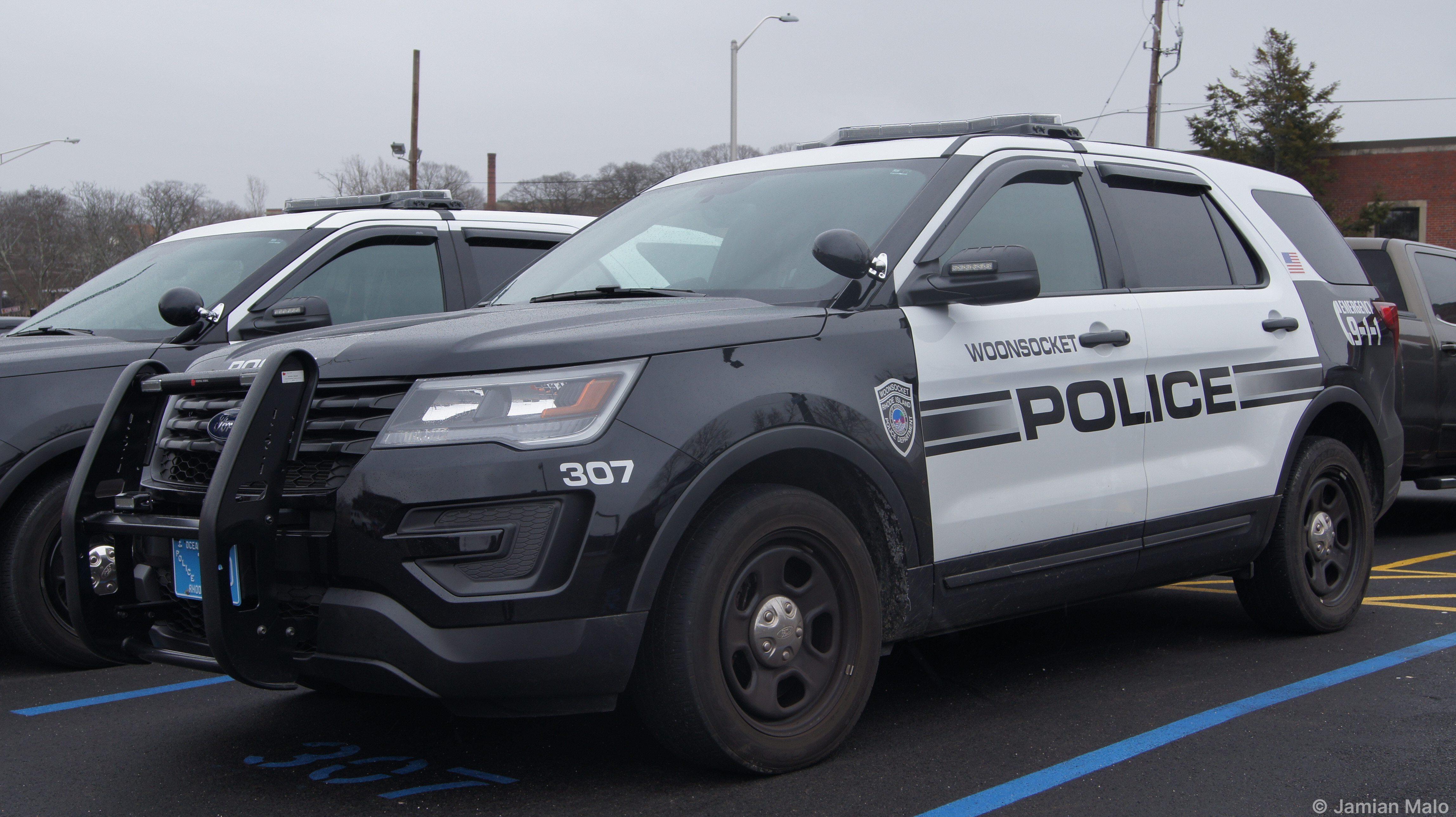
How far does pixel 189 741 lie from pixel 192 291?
7.82ft

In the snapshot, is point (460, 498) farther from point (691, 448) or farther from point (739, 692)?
point (739, 692)

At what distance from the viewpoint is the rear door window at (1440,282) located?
342 inches

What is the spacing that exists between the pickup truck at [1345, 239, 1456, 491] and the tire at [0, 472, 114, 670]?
295 inches

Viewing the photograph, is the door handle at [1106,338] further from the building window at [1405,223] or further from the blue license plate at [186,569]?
the building window at [1405,223]

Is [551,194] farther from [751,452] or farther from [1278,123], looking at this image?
[751,452]

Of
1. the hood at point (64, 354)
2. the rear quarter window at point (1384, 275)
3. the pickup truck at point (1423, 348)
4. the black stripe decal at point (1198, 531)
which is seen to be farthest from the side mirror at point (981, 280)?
the rear quarter window at point (1384, 275)

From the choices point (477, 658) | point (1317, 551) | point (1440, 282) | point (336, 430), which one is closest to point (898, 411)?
point (477, 658)

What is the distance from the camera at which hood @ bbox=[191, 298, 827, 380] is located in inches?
127

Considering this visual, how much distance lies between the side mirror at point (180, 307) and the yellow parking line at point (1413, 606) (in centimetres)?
565

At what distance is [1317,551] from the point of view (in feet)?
17.8

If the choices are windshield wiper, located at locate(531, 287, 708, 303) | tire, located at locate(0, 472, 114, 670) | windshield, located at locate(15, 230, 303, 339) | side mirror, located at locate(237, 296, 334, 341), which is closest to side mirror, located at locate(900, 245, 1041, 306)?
windshield wiper, located at locate(531, 287, 708, 303)

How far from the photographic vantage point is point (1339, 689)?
453 cm

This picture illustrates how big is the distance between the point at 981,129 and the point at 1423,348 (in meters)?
5.13

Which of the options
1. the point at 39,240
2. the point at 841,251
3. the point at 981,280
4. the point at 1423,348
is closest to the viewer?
the point at 841,251
